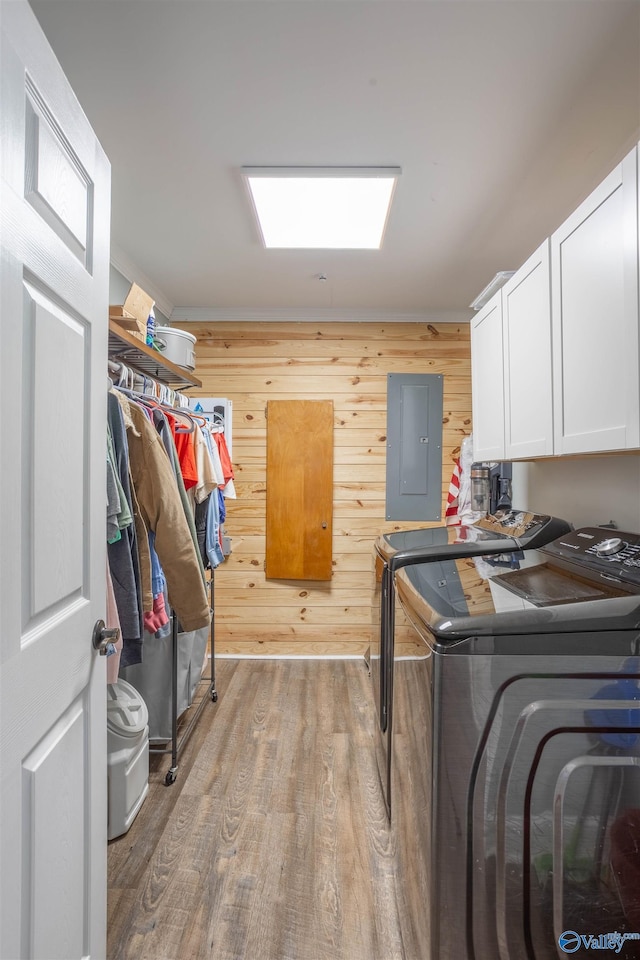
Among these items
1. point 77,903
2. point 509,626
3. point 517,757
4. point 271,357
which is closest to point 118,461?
point 77,903

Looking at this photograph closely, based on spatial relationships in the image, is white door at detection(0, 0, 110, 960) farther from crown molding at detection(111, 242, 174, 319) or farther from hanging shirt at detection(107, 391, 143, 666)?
crown molding at detection(111, 242, 174, 319)

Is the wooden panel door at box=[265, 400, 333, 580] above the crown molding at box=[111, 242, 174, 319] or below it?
below

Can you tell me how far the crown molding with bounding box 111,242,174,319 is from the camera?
2651 millimetres

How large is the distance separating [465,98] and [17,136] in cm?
135

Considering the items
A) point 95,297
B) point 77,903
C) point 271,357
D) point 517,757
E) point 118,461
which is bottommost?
point 77,903

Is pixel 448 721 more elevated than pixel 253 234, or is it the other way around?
pixel 253 234

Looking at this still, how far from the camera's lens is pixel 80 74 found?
1499mm

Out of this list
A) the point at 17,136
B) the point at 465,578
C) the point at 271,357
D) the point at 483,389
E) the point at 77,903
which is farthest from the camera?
the point at 271,357

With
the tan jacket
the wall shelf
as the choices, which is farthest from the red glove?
the wall shelf

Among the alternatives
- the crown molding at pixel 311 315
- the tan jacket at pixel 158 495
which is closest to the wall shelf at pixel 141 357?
the tan jacket at pixel 158 495

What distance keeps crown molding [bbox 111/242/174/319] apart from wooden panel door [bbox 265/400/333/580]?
0.94m

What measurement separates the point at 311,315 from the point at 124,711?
8.77 ft

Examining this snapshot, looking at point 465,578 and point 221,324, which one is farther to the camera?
point 221,324

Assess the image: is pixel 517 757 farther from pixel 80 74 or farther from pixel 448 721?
pixel 80 74
